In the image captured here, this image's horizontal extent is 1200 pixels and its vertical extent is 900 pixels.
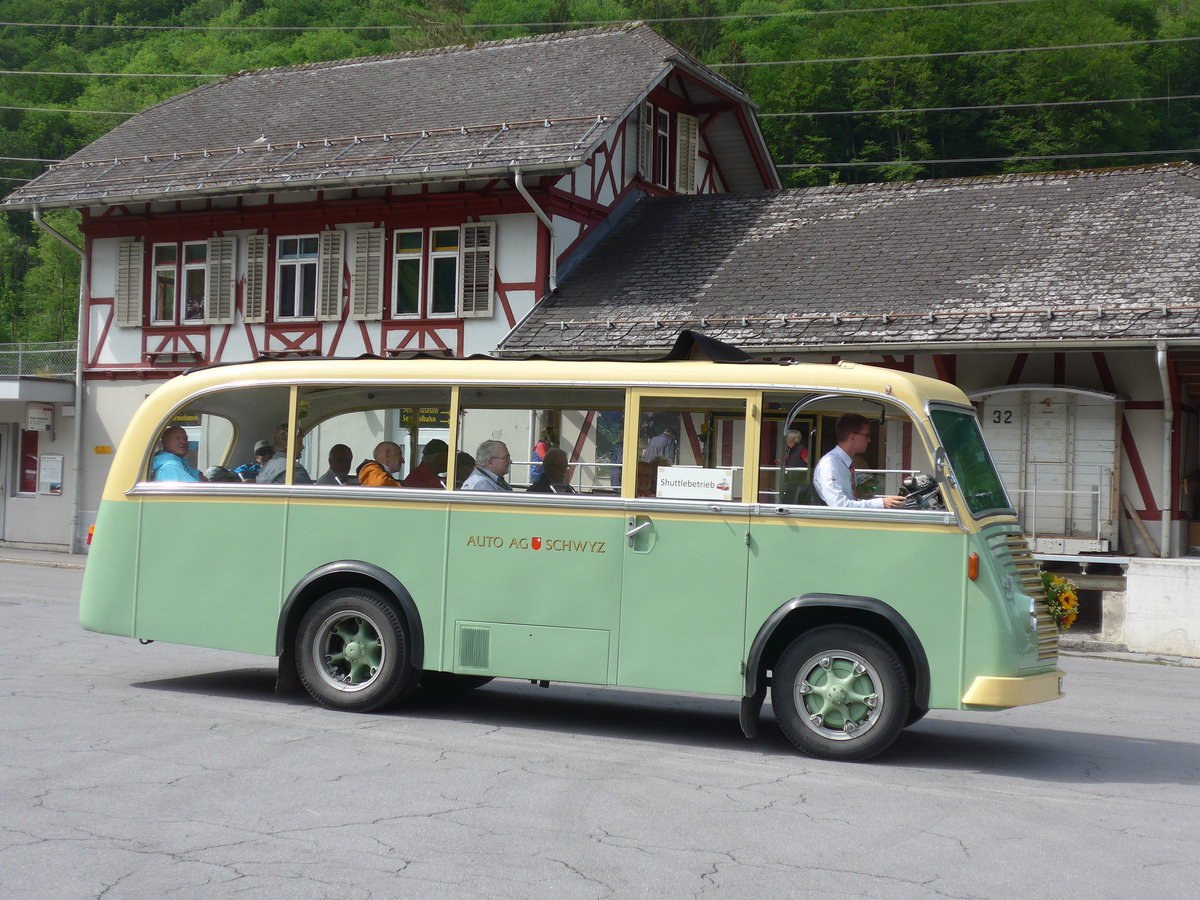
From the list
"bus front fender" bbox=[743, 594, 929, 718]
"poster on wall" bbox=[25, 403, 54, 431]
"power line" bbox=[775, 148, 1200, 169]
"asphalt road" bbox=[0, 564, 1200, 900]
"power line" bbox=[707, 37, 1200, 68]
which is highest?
"power line" bbox=[707, 37, 1200, 68]

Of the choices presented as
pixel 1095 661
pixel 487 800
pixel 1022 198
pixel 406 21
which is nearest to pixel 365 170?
pixel 1022 198

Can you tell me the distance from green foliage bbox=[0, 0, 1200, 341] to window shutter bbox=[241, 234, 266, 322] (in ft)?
87.1

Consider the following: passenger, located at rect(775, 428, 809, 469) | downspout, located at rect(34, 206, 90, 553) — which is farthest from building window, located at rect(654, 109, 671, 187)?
passenger, located at rect(775, 428, 809, 469)

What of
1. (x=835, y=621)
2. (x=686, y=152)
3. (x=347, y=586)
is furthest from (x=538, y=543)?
(x=686, y=152)

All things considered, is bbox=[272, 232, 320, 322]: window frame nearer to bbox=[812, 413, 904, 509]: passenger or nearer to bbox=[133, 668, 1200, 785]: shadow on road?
bbox=[133, 668, 1200, 785]: shadow on road

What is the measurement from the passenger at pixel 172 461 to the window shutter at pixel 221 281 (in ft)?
58.6

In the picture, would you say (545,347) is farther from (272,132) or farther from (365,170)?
(272,132)

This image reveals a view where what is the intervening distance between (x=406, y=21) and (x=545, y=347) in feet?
123

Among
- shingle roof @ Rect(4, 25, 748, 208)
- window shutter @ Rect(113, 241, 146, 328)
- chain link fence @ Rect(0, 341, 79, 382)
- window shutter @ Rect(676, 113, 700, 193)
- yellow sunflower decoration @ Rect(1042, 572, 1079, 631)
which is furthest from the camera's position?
chain link fence @ Rect(0, 341, 79, 382)

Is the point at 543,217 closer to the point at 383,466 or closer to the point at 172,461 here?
the point at 172,461

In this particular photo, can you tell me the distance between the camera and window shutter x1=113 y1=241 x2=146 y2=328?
92.8 ft

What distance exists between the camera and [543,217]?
24.0 metres

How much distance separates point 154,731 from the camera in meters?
8.55

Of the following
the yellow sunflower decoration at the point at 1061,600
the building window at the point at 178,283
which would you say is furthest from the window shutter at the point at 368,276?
the yellow sunflower decoration at the point at 1061,600
